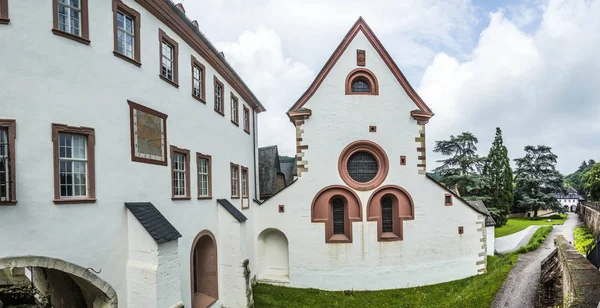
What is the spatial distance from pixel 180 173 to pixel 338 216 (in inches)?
344

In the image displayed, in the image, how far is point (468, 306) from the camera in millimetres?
12055

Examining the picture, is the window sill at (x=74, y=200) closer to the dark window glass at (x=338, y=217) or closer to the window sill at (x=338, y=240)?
the window sill at (x=338, y=240)

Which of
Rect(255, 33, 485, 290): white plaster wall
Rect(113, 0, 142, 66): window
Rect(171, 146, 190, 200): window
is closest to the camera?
Rect(113, 0, 142, 66): window

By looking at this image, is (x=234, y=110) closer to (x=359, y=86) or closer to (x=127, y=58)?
(x=359, y=86)

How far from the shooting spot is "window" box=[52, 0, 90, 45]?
21.2 feet

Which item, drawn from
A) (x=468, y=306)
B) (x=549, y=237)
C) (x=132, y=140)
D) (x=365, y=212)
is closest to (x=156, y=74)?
(x=132, y=140)

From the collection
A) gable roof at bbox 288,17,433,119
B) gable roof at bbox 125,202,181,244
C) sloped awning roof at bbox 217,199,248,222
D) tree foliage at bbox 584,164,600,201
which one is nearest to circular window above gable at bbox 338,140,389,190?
gable roof at bbox 288,17,433,119

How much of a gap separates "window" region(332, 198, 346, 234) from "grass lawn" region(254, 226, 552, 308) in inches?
114

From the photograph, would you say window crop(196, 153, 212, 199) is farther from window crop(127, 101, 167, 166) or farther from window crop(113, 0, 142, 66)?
window crop(113, 0, 142, 66)

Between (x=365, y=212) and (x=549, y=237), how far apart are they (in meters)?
20.4

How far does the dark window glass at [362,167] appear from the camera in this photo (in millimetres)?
16531

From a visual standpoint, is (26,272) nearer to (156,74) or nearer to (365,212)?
(156,74)

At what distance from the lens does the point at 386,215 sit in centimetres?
1656

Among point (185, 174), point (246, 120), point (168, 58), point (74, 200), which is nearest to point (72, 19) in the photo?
point (168, 58)
